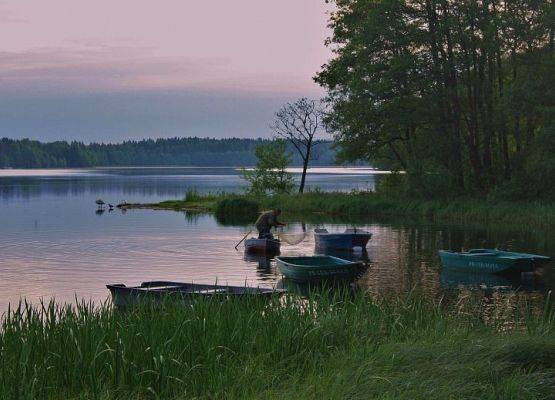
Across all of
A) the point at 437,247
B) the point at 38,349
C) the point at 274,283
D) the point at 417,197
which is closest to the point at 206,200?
the point at 417,197

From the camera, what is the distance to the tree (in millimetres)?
85125

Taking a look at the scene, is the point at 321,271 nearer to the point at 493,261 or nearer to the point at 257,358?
the point at 493,261

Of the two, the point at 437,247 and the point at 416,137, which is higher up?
the point at 416,137

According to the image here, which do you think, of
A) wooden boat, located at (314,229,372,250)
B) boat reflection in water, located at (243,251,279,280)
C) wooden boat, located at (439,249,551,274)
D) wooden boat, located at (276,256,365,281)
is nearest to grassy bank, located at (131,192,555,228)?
wooden boat, located at (314,229,372,250)

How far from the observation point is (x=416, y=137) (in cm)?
7019

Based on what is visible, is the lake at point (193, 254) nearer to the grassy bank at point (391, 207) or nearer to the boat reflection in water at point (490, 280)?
the boat reflection in water at point (490, 280)

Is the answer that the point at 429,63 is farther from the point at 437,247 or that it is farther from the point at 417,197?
the point at 437,247

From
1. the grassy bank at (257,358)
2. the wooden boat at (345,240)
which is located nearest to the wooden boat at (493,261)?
the wooden boat at (345,240)

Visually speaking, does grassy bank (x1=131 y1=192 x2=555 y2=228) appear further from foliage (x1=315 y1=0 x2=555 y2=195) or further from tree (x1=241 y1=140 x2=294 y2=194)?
tree (x1=241 y1=140 x2=294 y2=194)

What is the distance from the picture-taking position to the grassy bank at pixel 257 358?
11.5m

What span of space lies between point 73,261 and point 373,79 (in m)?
33.1

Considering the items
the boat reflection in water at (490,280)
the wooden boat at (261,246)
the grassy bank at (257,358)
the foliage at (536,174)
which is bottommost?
the boat reflection in water at (490,280)

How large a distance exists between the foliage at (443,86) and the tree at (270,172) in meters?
16.1

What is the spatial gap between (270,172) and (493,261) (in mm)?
53204
